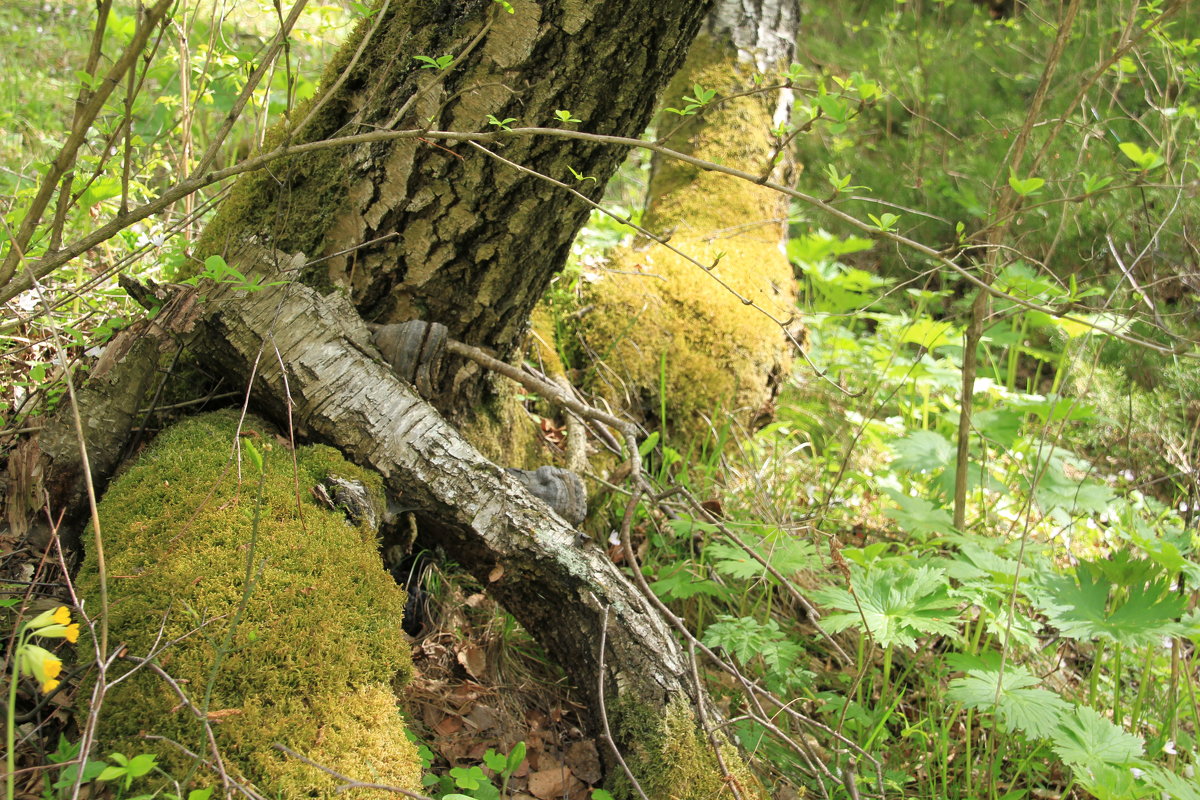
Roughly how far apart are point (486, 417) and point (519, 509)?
686 mm

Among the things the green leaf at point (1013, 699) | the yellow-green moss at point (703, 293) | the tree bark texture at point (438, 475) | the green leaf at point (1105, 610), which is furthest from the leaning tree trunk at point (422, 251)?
the green leaf at point (1105, 610)

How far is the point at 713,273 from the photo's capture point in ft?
11.3

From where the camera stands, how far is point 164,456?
5.96 feet

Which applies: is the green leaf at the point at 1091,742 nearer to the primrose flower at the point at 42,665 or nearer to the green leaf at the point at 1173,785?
the green leaf at the point at 1173,785

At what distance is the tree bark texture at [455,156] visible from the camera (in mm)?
1943

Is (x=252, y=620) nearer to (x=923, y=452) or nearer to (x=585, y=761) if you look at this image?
(x=585, y=761)

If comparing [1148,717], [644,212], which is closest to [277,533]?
[1148,717]

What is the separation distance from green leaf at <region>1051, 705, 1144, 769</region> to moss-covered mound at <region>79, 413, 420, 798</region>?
1549mm

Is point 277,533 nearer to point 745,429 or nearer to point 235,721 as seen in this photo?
point 235,721

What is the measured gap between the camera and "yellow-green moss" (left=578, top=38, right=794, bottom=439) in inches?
130

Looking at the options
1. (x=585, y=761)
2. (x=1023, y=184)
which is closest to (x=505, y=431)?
(x=585, y=761)

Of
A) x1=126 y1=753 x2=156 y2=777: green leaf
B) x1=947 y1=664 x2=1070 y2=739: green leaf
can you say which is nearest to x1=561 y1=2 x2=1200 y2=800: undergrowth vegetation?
x1=947 y1=664 x2=1070 y2=739: green leaf

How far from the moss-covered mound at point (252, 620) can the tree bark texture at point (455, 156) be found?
23.8 inches

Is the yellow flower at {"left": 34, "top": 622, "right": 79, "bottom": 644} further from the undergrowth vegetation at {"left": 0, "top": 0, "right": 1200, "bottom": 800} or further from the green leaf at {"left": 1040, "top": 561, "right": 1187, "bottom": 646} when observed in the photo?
the green leaf at {"left": 1040, "top": 561, "right": 1187, "bottom": 646}
